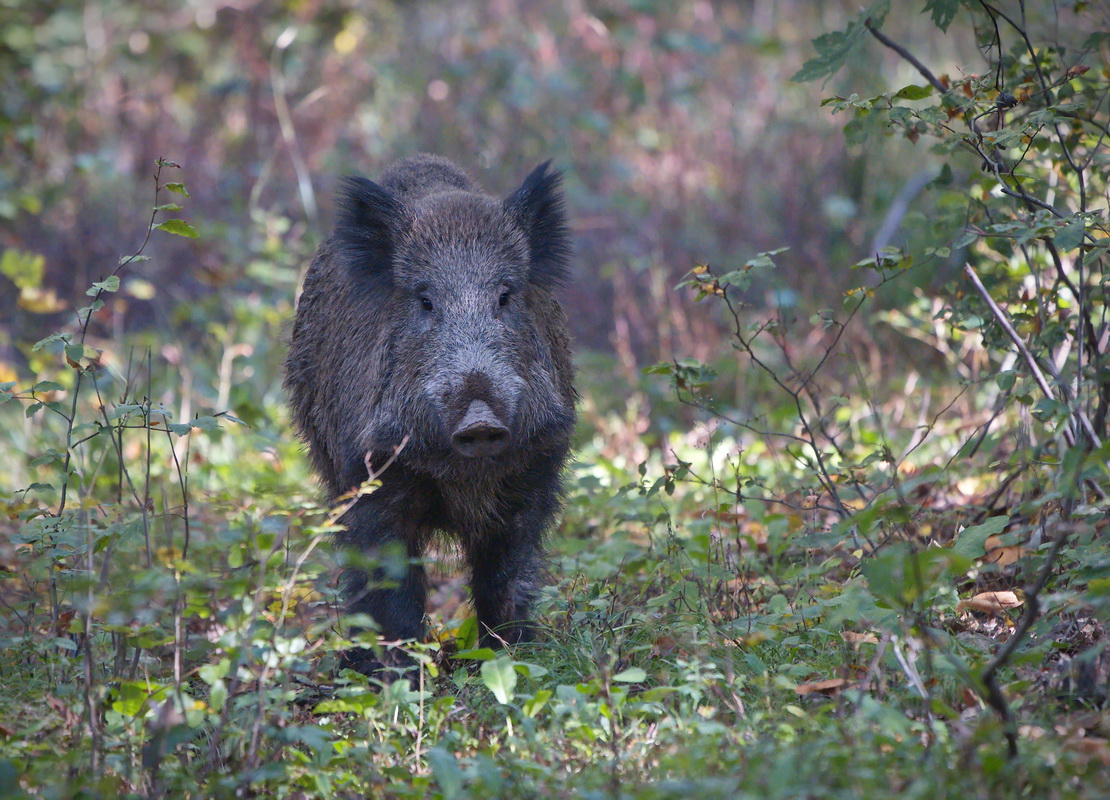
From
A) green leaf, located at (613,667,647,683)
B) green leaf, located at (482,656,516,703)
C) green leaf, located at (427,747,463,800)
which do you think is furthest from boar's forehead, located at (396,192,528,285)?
green leaf, located at (427,747,463,800)

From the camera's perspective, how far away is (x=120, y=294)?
8.81 m

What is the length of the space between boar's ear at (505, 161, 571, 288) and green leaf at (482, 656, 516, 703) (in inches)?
67.5

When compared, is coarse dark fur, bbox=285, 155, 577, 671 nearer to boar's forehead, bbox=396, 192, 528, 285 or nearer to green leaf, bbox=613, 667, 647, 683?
boar's forehead, bbox=396, 192, 528, 285

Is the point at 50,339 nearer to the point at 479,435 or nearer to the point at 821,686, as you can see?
the point at 479,435

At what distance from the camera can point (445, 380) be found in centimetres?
355

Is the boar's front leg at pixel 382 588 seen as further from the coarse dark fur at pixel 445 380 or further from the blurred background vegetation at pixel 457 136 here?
the blurred background vegetation at pixel 457 136

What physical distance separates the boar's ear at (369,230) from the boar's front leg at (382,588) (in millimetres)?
865

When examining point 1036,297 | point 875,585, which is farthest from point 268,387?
point 875,585

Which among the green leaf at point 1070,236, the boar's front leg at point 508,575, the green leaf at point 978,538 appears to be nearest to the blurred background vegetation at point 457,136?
the boar's front leg at point 508,575

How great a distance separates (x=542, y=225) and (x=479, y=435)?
1.21m

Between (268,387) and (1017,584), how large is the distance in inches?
193

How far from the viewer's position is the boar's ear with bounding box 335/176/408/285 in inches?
156

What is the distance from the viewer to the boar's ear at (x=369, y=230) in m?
3.95

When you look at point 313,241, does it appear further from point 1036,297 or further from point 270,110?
point 1036,297
